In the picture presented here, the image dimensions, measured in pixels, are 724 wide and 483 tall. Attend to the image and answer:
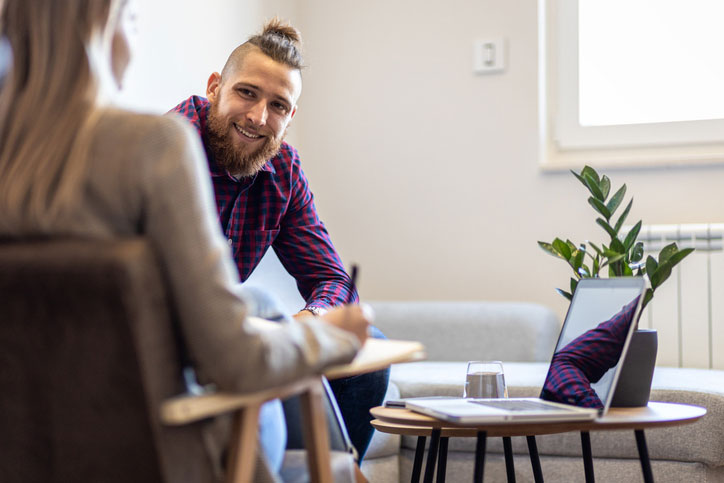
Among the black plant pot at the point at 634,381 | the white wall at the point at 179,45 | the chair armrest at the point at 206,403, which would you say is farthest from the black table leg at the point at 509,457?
the white wall at the point at 179,45

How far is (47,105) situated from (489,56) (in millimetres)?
2372

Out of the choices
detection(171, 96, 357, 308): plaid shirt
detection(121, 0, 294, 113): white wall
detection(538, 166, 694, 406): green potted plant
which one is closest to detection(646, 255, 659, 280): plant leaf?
detection(538, 166, 694, 406): green potted plant

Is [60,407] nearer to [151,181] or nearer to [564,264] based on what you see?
[151,181]

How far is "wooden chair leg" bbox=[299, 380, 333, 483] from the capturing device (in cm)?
100

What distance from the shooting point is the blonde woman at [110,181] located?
34.8 inches

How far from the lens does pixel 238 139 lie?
1982 millimetres

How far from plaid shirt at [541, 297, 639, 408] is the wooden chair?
0.64 m

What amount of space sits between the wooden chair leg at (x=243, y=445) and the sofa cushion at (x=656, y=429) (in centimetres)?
130

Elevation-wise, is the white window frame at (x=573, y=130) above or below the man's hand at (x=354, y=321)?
above

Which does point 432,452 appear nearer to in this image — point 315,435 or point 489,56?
point 315,435

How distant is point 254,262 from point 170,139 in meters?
1.15

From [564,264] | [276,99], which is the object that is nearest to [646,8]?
[564,264]

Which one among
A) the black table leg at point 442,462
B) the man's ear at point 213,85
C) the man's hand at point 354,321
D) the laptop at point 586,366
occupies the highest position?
the man's ear at point 213,85

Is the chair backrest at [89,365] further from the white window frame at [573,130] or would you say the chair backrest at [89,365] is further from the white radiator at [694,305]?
the white window frame at [573,130]
